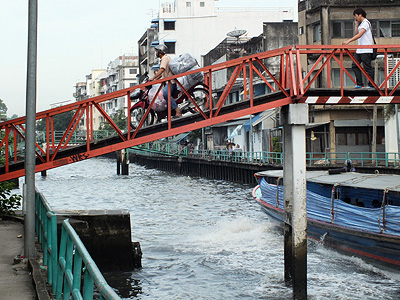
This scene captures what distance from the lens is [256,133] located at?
196 ft

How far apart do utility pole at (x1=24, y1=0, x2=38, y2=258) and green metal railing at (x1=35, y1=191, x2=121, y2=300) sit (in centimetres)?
24

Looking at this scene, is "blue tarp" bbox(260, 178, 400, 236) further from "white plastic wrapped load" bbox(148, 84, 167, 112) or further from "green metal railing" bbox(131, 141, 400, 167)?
"green metal railing" bbox(131, 141, 400, 167)

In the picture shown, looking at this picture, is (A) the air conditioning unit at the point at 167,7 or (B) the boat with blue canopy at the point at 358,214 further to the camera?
(A) the air conditioning unit at the point at 167,7

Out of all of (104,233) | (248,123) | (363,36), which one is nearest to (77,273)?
(104,233)

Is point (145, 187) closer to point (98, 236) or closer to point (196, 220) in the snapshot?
point (196, 220)

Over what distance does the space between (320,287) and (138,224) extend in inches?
519

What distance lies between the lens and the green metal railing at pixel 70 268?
494 centimetres

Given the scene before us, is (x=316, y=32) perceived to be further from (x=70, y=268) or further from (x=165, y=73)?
(x=70, y=268)

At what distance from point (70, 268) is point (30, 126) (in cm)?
429

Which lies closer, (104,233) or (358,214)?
(104,233)

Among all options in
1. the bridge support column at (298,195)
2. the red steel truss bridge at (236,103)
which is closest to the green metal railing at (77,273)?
the red steel truss bridge at (236,103)

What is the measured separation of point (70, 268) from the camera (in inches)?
281

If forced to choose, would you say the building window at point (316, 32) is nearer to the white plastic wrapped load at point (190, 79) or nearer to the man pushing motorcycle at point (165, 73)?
the white plastic wrapped load at point (190, 79)

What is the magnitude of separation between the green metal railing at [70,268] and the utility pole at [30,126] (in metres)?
0.24
